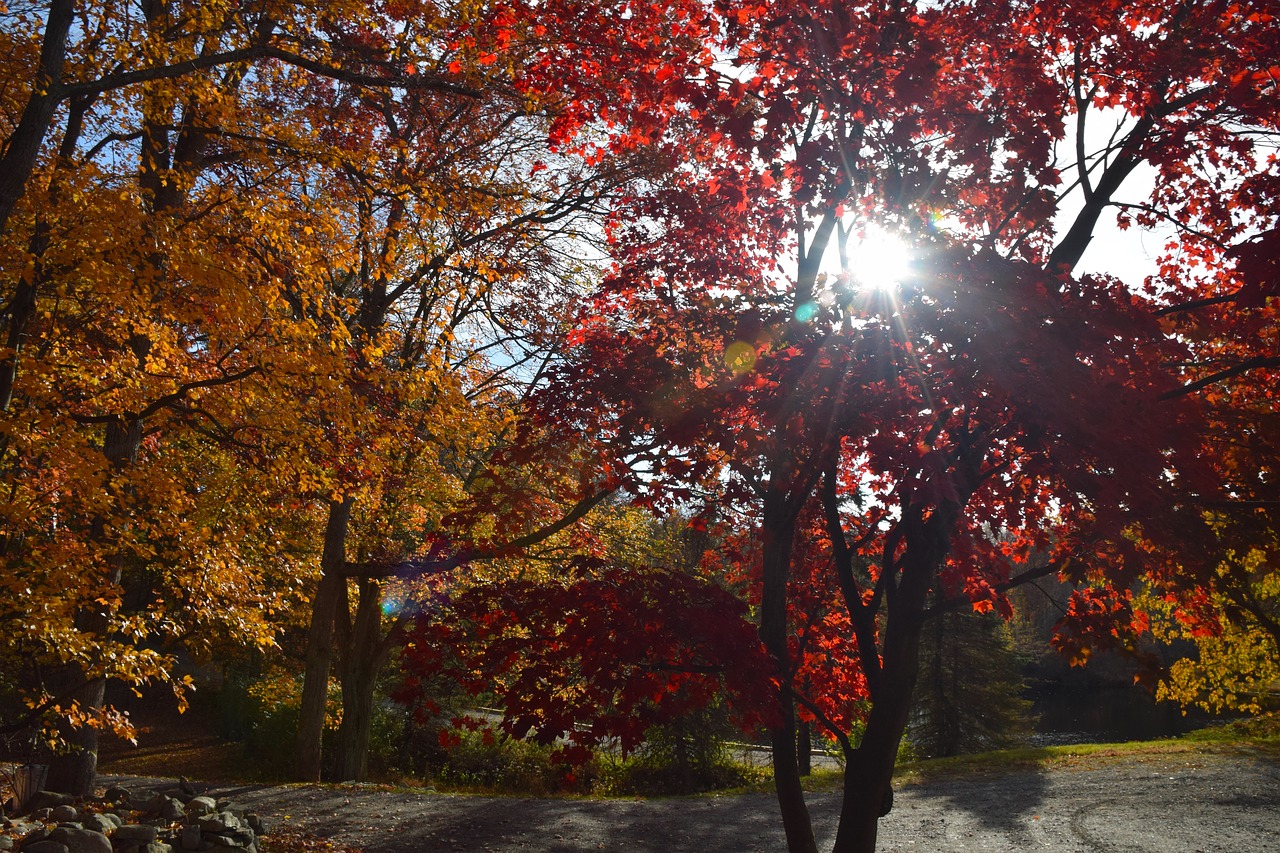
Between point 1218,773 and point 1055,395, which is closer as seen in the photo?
point 1055,395

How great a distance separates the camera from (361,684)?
13.8 metres

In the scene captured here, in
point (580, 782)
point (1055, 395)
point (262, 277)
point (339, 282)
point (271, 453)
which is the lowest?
point (580, 782)

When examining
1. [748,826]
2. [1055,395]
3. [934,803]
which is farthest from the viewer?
[934,803]

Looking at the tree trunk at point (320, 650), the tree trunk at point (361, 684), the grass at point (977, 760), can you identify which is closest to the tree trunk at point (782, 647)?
the grass at point (977, 760)

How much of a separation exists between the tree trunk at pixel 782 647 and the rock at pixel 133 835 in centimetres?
450

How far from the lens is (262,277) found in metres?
7.71

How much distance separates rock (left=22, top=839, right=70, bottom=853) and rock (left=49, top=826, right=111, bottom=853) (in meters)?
0.13

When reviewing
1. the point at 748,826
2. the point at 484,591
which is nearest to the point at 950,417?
the point at 484,591

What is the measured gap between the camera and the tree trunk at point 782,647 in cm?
528

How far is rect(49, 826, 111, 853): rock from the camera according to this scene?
581 cm

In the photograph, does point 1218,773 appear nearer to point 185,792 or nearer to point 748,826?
point 748,826

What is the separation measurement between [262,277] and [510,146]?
5072 mm

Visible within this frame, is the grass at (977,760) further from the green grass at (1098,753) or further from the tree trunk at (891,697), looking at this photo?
the tree trunk at (891,697)

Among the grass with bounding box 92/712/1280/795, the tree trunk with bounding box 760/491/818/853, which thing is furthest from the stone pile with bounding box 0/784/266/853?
the grass with bounding box 92/712/1280/795
